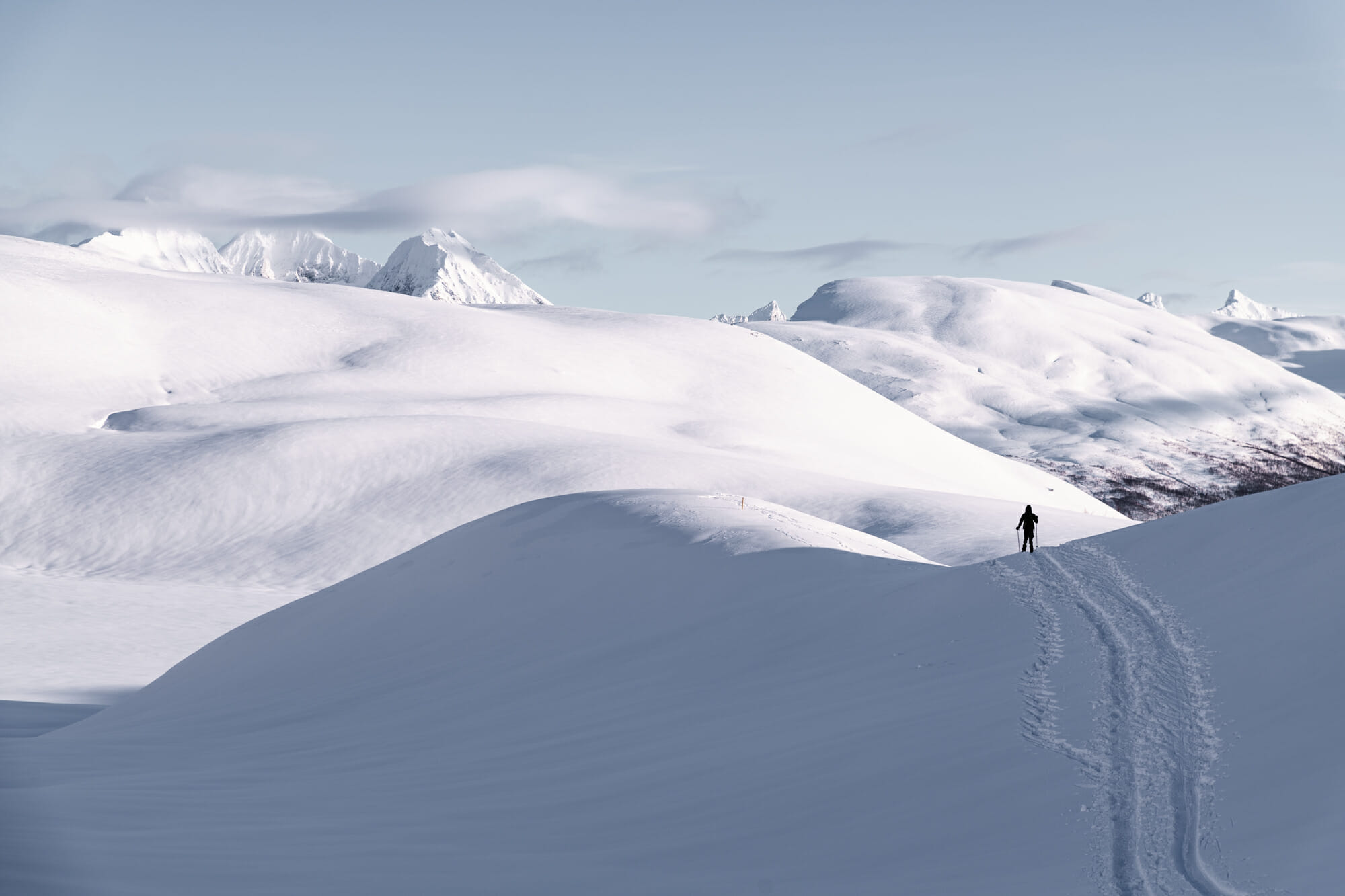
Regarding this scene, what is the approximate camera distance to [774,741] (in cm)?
1335

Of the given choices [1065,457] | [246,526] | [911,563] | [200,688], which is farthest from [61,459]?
[1065,457]

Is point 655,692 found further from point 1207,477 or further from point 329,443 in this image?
point 1207,477

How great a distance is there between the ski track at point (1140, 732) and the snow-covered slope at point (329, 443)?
43.3ft

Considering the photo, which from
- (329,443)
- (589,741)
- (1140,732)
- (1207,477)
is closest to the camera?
(1140,732)

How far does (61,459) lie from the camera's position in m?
51.6

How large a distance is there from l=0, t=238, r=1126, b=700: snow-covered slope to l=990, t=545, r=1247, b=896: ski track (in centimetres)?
1319

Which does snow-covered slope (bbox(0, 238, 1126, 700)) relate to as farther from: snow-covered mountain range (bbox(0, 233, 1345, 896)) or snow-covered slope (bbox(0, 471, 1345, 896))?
snow-covered slope (bbox(0, 471, 1345, 896))

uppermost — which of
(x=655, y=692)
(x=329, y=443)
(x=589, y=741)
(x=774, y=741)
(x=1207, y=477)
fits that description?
(x=774, y=741)

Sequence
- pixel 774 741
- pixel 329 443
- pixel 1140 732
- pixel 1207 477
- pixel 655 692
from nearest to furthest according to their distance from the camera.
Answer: pixel 1140 732
pixel 774 741
pixel 655 692
pixel 329 443
pixel 1207 477

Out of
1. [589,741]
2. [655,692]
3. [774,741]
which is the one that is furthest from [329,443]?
[774,741]

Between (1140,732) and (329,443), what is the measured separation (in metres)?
47.2

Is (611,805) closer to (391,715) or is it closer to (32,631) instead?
(391,715)

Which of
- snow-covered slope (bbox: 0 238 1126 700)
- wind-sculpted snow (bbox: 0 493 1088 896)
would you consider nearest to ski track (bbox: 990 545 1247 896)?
wind-sculpted snow (bbox: 0 493 1088 896)

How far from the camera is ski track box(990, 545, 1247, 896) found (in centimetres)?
905
